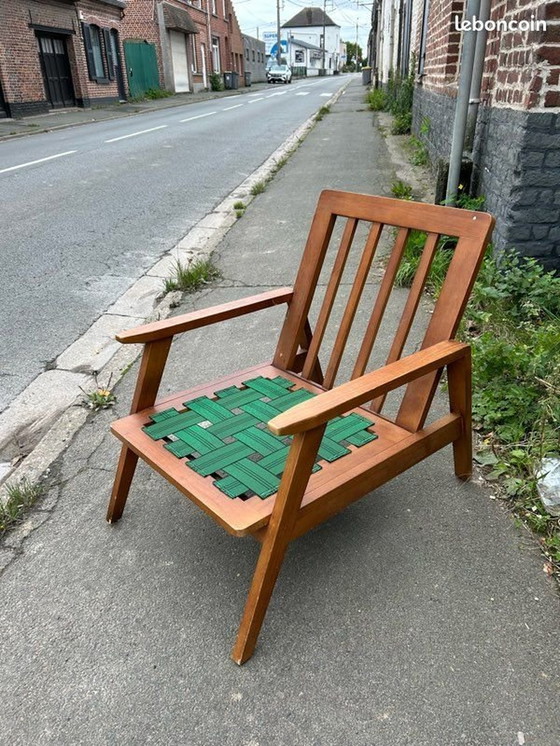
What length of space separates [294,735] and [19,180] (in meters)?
9.12

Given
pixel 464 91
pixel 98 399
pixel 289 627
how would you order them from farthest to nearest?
pixel 464 91 → pixel 98 399 → pixel 289 627

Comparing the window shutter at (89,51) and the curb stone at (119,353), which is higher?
the window shutter at (89,51)

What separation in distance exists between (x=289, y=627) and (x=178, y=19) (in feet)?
116

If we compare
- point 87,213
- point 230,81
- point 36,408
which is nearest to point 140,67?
point 230,81

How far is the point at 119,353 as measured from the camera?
3.38m

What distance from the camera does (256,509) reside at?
5.13 feet

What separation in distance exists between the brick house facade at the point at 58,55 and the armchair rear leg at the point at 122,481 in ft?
65.8

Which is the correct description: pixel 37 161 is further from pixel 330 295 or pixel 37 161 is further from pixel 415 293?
pixel 415 293

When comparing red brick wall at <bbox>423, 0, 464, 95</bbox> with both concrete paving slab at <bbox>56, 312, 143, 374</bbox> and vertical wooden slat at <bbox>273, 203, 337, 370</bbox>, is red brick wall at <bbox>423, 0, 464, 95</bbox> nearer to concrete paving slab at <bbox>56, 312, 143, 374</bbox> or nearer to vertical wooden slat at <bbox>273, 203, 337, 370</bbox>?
concrete paving slab at <bbox>56, 312, 143, 374</bbox>

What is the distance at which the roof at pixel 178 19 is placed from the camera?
29016mm

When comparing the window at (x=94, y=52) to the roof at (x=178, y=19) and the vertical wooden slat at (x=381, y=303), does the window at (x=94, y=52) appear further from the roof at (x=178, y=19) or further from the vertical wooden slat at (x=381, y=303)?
the vertical wooden slat at (x=381, y=303)

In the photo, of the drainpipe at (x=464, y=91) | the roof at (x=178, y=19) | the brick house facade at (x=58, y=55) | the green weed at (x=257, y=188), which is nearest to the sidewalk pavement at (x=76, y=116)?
the brick house facade at (x=58, y=55)

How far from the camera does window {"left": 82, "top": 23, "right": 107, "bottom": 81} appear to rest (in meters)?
22.4

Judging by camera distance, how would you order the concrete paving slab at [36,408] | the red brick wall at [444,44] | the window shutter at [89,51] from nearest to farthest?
the concrete paving slab at [36,408], the red brick wall at [444,44], the window shutter at [89,51]
